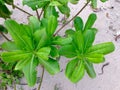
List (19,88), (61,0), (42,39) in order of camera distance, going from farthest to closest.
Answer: (19,88)
(61,0)
(42,39)

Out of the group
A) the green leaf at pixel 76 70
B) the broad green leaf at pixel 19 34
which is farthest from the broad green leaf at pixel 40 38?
the green leaf at pixel 76 70

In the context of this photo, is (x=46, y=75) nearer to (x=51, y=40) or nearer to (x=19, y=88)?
(x=19, y=88)

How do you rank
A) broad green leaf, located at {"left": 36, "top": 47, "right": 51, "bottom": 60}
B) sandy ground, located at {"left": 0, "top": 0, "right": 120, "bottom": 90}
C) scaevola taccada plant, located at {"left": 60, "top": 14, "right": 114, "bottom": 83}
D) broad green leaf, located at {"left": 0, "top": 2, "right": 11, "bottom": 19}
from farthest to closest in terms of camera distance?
sandy ground, located at {"left": 0, "top": 0, "right": 120, "bottom": 90} → broad green leaf, located at {"left": 0, "top": 2, "right": 11, "bottom": 19} → scaevola taccada plant, located at {"left": 60, "top": 14, "right": 114, "bottom": 83} → broad green leaf, located at {"left": 36, "top": 47, "right": 51, "bottom": 60}

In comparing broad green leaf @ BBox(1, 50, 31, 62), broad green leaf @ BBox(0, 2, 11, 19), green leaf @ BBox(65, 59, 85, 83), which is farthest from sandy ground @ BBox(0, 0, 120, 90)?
broad green leaf @ BBox(1, 50, 31, 62)

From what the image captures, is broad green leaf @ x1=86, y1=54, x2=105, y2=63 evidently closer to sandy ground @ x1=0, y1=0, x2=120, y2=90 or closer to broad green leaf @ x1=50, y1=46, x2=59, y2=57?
broad green leaf @ x1=50, y1=46, x2=59, y2=57

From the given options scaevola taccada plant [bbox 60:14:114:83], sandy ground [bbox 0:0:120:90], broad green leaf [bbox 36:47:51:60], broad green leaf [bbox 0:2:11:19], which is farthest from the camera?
sandy ground [bbox 0:0:120:90]

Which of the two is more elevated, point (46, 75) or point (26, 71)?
point (26, 71)

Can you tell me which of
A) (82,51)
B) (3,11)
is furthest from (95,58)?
(3,11)

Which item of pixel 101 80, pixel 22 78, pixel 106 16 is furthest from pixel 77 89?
pixel 106 16
